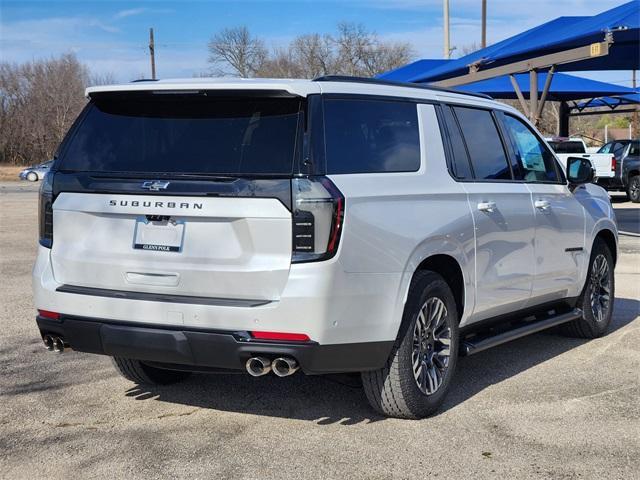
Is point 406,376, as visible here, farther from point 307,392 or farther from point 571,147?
point 571,147

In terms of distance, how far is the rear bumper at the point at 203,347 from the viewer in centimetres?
411

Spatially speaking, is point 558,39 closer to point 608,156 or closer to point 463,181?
point 608,156

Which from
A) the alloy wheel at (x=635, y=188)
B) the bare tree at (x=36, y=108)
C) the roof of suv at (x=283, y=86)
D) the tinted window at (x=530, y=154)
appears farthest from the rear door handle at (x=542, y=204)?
the bare tree at (x=36, y=108)

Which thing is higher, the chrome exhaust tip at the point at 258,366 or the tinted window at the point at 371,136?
the tinted window at the point at 371,136

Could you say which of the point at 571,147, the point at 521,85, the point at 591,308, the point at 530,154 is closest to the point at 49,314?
the point at 530,154

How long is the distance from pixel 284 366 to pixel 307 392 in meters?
1.29

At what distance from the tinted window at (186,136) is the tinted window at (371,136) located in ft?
0.77

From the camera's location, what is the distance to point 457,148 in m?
5.33

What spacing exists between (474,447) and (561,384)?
59.0 inches

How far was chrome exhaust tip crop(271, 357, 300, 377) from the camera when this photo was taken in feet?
13.6

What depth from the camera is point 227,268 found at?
414 centimetres

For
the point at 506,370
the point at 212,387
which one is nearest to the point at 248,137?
the point at 212,387

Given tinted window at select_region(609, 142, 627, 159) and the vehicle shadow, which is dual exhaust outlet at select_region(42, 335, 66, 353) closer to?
the vehicle shadow

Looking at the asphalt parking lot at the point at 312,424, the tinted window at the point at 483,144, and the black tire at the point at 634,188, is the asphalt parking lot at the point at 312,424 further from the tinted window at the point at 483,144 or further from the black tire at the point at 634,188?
the black tire at the point at 634,188
